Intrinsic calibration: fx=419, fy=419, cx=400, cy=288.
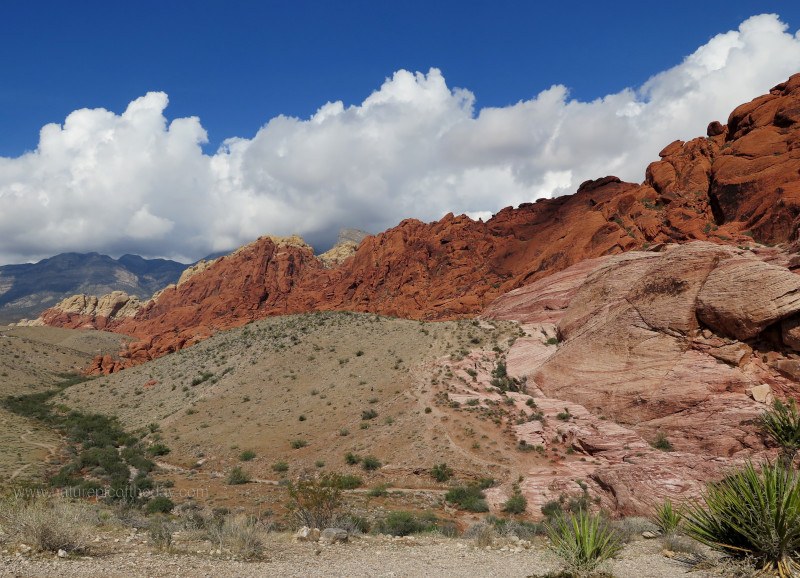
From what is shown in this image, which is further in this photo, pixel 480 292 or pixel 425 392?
pixel 480 292

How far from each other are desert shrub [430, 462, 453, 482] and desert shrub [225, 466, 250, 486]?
912 centimetres

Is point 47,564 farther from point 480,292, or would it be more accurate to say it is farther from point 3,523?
point 480,292

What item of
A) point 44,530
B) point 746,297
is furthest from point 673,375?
point 44,530

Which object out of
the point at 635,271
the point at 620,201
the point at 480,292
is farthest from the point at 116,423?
the point at 620,201

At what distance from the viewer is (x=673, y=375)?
19.6 m

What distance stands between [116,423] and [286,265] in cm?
8776

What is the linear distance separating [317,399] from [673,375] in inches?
866

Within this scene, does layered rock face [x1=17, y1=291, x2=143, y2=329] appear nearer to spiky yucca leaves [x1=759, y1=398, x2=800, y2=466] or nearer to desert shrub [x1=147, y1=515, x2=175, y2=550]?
desert shrub [x1=147, y1=515, x2=175, y2=550]

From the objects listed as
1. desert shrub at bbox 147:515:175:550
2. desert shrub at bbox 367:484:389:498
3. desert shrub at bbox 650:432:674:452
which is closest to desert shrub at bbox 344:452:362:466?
desert shrub at bbox 367:484:389:498

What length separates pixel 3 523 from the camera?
7.87 meters

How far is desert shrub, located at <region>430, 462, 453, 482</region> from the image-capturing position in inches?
760

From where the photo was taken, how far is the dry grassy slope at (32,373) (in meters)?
21.9

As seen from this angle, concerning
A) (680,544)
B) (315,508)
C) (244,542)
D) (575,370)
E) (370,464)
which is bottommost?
(370,464)

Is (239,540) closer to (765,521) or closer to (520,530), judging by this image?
(520,530)
